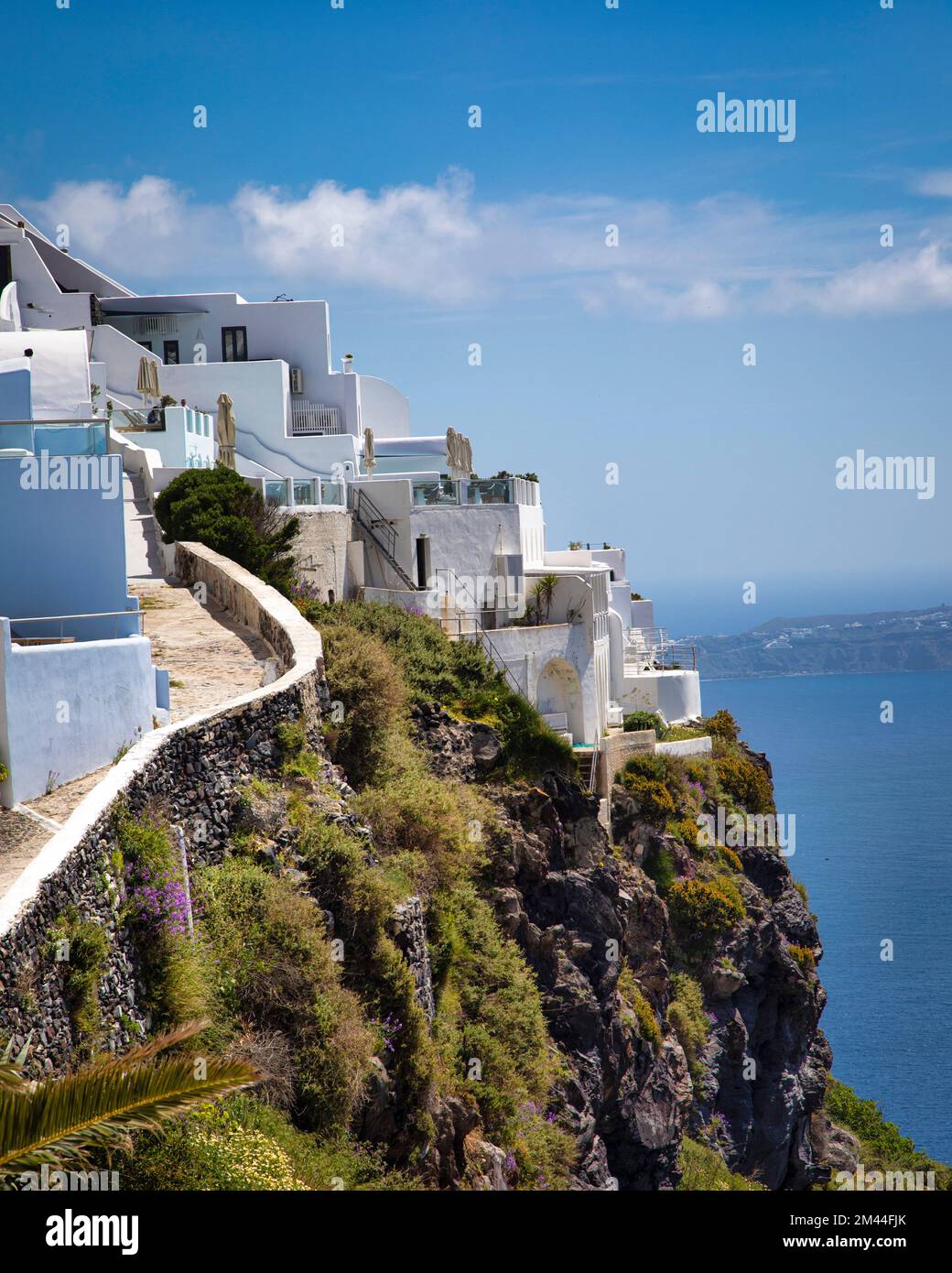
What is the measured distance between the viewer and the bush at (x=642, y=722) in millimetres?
37625

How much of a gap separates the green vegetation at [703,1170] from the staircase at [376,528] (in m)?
15.5

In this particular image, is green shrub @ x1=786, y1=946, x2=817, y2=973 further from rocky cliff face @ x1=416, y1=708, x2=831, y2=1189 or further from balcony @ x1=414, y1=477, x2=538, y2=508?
balcony @ x1=414, y1=477, x2=538, y2=508

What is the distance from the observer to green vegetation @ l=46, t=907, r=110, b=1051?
10.4 meters

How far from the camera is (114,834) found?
40.7ft

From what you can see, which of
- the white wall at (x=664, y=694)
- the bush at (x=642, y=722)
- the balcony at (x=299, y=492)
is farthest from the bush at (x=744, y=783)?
the balcony at (x=299, y=492)

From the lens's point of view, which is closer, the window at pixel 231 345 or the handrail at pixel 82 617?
the handrail at pixel 82 617

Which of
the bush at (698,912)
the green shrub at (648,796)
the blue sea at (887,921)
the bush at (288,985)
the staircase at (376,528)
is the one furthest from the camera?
the blue sea at (887,921)

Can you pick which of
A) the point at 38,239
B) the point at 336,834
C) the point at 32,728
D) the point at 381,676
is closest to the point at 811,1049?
the point at 381,676

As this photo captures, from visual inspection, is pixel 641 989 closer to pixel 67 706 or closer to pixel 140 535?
pixel 140 535

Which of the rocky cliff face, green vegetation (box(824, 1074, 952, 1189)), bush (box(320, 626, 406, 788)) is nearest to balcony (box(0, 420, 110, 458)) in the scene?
bush (box(320, 626, 406, 788))

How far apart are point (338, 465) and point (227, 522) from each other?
53.0 feet

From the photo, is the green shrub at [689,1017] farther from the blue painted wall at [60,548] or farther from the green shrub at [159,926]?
the green shrub at [159,926]

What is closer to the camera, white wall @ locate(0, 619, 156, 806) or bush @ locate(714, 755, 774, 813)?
white wall @ locate(0, 619, 156, 806)

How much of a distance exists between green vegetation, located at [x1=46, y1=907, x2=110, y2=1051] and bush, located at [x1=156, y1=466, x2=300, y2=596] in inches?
725
